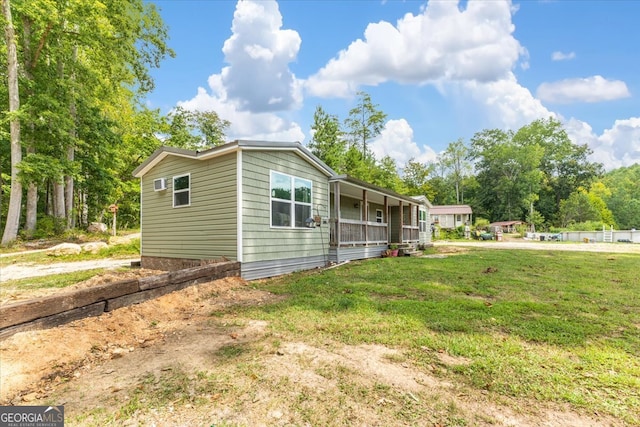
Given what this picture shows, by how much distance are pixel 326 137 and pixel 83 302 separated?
2719 cm

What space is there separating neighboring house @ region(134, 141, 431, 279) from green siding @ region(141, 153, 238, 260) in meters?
0.03

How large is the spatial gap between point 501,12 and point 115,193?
2423cm

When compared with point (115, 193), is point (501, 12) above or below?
above

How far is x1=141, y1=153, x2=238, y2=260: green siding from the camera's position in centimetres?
726

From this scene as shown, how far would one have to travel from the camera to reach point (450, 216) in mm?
41812

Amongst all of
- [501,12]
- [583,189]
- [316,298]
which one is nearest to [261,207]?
[316,298]

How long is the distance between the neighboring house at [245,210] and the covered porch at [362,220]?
0.07 meters

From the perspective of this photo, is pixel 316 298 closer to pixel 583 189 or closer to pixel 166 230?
pixel 166 230

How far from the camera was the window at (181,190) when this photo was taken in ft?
27.7

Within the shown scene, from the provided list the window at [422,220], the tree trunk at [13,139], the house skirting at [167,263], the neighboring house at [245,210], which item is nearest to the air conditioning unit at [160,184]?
the neighboring house at [245,210]

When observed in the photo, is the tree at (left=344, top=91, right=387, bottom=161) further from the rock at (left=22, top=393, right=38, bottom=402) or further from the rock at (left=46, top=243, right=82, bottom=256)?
the rock at (left=22, top=393, right=38, bottom=402)

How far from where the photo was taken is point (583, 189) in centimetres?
4394

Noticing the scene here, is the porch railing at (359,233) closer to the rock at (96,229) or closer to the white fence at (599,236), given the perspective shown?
the rock at (96,229)

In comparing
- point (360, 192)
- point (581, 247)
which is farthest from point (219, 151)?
point (581, 247)
